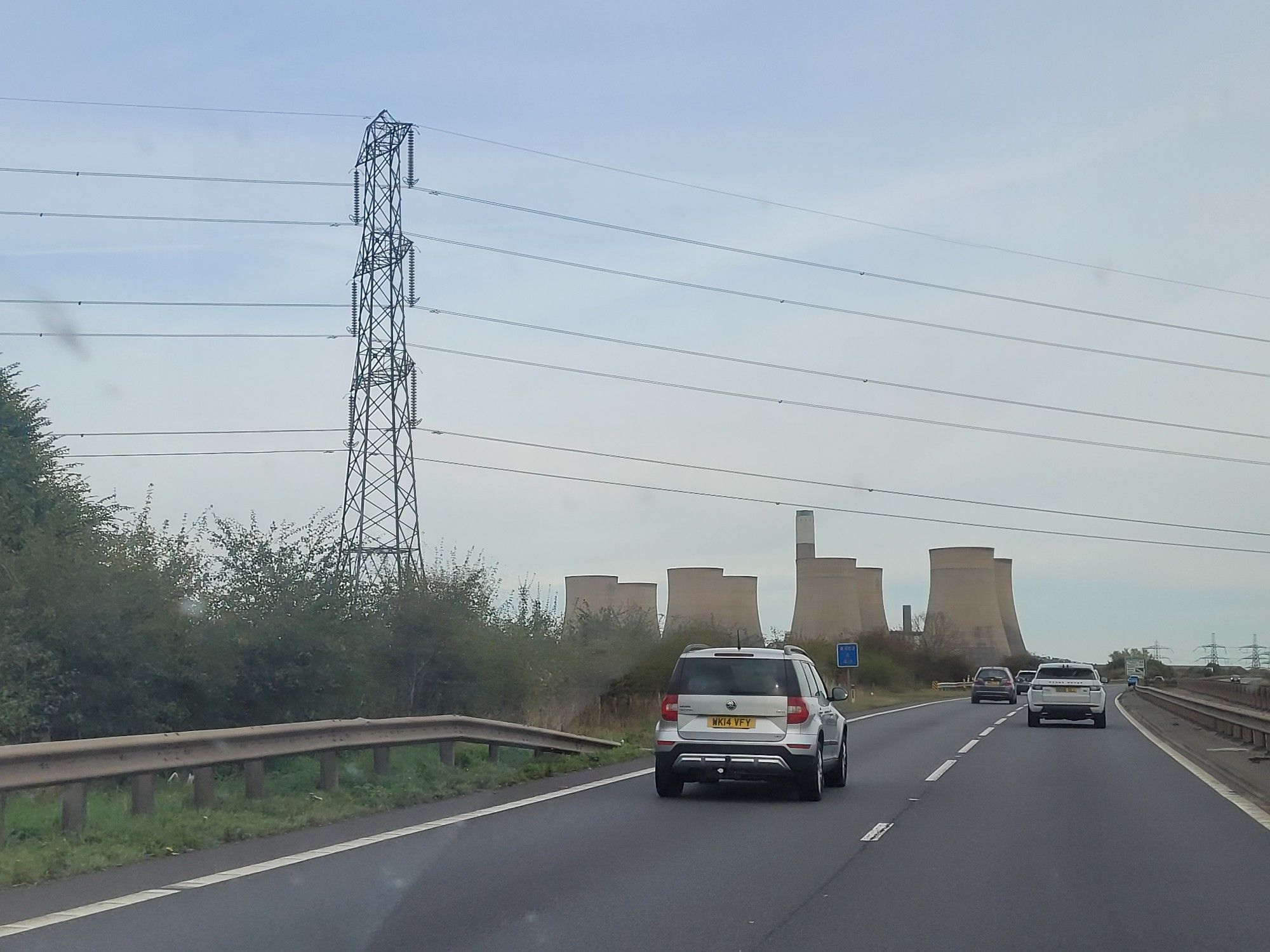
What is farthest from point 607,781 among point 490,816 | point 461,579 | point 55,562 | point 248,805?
point 461,579

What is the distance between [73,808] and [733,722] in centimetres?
725

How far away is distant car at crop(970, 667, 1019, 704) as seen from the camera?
61.6m

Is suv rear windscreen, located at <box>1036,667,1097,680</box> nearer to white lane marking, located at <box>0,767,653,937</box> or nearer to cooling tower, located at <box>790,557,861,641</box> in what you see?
white lane marking, located at <box>0,767,653,937</box>

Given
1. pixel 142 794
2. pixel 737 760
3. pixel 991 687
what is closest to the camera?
pixel 142 794

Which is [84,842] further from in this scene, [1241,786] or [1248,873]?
[1241,786]

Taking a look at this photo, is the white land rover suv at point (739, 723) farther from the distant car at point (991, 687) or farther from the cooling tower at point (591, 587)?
the cooling tower at point (591, 587)

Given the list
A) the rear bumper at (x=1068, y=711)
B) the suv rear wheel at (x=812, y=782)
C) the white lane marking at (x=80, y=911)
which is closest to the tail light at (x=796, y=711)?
the suv rear wheel at (x=812, y=782)

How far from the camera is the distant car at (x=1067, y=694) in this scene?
36188mm

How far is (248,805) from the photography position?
13.4 meters

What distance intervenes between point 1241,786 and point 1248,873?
328 inches

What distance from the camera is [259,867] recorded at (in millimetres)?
10312

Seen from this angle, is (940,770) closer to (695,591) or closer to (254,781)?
(254,781)

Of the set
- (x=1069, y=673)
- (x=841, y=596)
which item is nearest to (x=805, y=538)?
(x=841, y=596)

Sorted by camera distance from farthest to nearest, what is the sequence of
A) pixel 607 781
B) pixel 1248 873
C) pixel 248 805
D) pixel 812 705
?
pixel 607 781, pixel 812 705, pixel 248 805, pixel 1248 873
